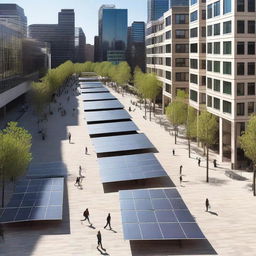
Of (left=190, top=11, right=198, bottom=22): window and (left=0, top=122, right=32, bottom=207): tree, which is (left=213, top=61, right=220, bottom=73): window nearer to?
(left=190, top=11, right=198, bottom=22): window

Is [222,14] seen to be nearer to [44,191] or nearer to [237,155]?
[237,155]

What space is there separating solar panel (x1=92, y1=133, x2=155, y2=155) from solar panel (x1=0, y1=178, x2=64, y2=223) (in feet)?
40.5

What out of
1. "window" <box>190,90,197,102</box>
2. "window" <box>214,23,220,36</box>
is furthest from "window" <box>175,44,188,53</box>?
"window" <box>214,23,220,36</box>

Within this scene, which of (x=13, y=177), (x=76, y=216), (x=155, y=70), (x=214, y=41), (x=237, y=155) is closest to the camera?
(x=76, y=216)

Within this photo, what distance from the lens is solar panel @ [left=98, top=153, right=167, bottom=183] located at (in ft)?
135

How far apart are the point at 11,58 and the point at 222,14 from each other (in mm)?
65634

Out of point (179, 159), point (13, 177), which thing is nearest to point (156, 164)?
point (179, 159)

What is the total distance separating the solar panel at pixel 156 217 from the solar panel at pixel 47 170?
11.2 metres

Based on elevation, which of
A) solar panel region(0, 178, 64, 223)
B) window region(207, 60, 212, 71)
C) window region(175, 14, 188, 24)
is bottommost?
solar panel region(0, 178, 64, 223)

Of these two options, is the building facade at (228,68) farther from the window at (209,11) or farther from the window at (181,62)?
the window at (181,62)

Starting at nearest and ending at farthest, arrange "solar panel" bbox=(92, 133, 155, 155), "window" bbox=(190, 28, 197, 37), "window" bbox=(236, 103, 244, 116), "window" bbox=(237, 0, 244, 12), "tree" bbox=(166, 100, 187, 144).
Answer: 1. "window" bbox=(237, 0, 244, 12)
2. "window" bbox=(236, 103, 244, 116)
3. "solar panel" bbox=(92, 133, 155, 155)
4. "tree" bbox=(166, 100, 187, 144)
5. "window" bbox=(190, 28, 197, 37)

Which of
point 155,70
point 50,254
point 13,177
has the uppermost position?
point 155,70

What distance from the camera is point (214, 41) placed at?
5772 centimetres

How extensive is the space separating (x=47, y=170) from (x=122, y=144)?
11.7 meters
